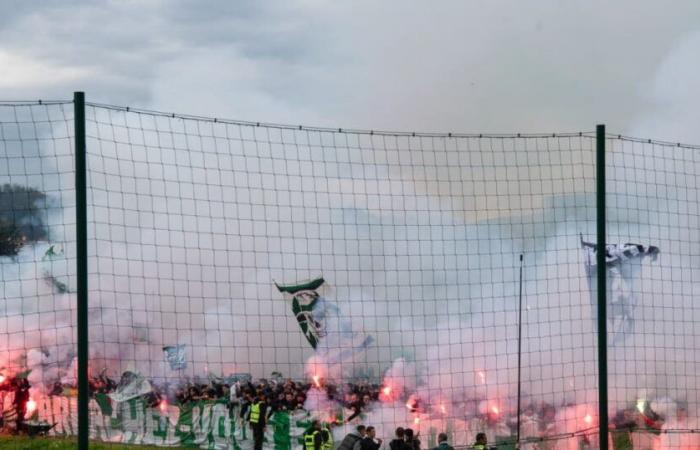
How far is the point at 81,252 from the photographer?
8.16 meters

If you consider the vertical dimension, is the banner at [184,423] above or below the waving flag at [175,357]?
below

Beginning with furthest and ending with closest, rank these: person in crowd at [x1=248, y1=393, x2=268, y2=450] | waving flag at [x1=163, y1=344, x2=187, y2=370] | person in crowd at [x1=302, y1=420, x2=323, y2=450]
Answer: waving flag at [x1=163, y1=344, x2=187, y2=370] → person in crowd at [x1=248, y1=393, x2=268, y2=450] → person in crowd at [x1=302, y1=420, x2=323, y2=450]

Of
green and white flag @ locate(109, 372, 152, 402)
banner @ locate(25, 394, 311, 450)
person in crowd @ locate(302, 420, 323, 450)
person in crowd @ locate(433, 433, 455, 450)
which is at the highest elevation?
person in crowd @ locate(433, 433, 455, 450)

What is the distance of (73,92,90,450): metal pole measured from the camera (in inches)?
→ 320

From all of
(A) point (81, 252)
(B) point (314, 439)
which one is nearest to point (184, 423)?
(B) point (314, 439)

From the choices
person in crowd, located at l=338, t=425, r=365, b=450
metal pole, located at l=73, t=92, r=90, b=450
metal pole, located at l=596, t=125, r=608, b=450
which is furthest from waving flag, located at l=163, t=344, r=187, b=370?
metal pole, located at l=73, t=92, r=90, b=450

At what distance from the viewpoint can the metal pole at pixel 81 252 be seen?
8141mm

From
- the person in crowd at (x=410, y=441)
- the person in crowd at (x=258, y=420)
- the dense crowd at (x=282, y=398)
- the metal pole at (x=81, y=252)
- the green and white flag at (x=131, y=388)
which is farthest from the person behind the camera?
the green and white flag at (x=131, y=388)

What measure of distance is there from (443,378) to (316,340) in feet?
11.4

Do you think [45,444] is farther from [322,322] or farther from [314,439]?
[322,322]

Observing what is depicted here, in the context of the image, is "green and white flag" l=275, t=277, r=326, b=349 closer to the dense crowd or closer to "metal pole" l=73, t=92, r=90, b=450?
the dense crowd

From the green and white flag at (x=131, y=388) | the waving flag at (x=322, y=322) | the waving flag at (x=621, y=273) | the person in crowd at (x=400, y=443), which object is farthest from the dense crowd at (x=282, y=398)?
the person in crowd at (x=400, y=443)

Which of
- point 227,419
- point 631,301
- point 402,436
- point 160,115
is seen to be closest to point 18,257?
point 227,419

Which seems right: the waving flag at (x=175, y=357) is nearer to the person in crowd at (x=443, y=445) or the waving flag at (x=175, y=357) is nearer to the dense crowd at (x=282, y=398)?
the dense crowd at (x=282, y=398)
